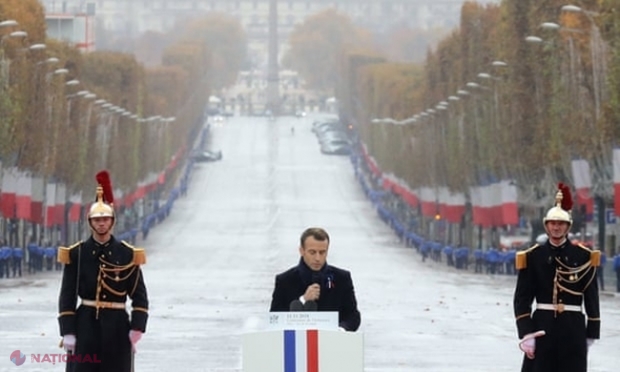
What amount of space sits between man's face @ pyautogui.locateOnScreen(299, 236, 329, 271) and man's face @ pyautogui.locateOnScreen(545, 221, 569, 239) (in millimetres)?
1890

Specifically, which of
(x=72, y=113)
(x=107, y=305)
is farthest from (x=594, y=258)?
(x=72, y=113)

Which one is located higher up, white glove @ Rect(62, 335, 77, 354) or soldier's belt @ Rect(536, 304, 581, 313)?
soldier's belt @ Rect(536, 304, 581, 313)

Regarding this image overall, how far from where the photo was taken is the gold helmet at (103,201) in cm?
1711

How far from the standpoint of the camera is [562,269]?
18031mm

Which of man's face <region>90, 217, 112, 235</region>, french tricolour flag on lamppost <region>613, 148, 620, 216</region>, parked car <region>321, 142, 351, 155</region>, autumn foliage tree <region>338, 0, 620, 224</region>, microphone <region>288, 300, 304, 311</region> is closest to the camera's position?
microphone <region>288, 300, 304, 311</region>

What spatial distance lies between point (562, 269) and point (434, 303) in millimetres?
26110

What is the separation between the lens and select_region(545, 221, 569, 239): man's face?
17.8 m

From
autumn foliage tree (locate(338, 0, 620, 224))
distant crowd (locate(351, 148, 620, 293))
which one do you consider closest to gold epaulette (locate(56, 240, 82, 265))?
distant crowd (locate(351, 148, 620, 293))

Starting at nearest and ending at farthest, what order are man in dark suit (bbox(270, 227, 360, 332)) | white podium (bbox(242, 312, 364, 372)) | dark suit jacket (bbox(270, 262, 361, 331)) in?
white podium (bbox(242, 312, 364, 372)) → man in dark suit (bbox(270, 227, 360, 332)) → dark suit jacket (bbox(270, 262, 361, 331))

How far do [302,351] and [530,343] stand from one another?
278cm

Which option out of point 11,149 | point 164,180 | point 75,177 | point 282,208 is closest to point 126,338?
point 11,149

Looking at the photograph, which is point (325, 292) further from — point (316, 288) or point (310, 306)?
point (310, 306)

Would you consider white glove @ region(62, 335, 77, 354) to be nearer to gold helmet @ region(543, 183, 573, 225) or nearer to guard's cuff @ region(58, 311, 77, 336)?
guard's cuff @ region(58, 311, 77, 336)

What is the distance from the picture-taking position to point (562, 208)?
17859 mm
